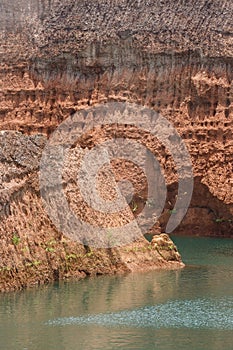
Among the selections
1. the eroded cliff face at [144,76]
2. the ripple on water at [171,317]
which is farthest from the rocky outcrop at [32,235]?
the eroded cliff face at [144,76]

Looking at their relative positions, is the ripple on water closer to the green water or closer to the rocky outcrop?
the green water

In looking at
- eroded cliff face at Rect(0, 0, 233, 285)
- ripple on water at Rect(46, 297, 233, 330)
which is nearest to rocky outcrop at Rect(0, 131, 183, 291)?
ripple on water at Rect(46, 297, 233, 330)

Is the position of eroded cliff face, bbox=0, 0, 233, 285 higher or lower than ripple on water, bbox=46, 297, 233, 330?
higher

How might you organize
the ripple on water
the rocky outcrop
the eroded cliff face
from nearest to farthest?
the ripple on water → the rocky outcrop → the eroded cliff face

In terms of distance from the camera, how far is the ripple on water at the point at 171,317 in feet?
68.4

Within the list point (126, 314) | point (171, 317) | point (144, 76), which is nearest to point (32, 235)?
point (126, 314)

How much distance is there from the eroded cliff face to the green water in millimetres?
18931

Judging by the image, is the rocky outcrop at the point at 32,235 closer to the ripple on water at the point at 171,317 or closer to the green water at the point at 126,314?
the green water at the point at 126,314

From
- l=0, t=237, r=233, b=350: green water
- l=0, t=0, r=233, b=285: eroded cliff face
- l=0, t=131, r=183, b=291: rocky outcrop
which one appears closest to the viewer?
l=0, t=237, r=233, b=350: green water

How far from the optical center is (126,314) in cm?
2208

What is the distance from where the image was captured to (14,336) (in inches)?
763

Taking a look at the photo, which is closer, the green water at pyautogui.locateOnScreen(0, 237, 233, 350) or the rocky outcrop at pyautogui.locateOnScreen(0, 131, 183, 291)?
the green water at pyautogui.locateOnScreen(0, 237, 233, 350)

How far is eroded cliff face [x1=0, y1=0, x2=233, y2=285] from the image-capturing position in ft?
159

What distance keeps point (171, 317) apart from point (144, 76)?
2991cm
